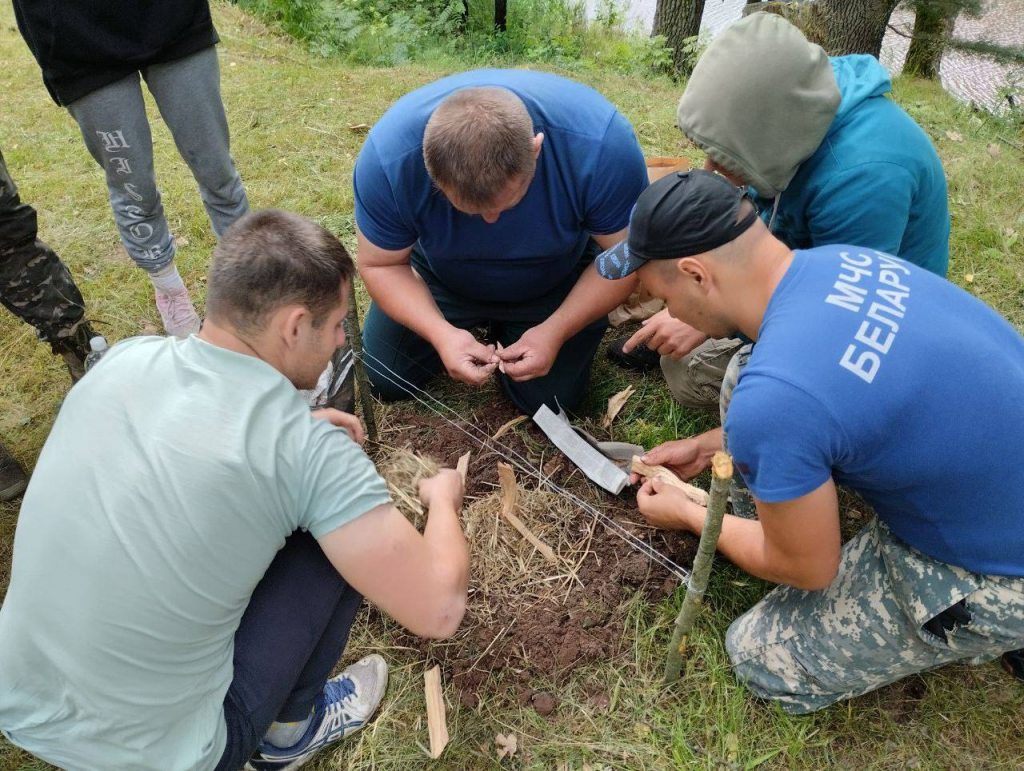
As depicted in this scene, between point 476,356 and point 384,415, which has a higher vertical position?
point 476,356

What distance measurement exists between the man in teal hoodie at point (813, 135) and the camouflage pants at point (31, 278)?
2.70 meters

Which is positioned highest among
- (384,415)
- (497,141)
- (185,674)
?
(497,141)

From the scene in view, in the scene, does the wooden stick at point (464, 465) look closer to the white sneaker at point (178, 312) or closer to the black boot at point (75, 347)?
the white sneaker at point (178, 312)

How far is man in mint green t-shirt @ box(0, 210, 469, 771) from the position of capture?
62.4 inches

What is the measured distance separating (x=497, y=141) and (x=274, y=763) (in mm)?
2093

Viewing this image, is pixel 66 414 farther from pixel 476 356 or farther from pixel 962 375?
pixel 962 375

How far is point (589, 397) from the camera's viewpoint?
3.69m

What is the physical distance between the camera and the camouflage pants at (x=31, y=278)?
2975 mm

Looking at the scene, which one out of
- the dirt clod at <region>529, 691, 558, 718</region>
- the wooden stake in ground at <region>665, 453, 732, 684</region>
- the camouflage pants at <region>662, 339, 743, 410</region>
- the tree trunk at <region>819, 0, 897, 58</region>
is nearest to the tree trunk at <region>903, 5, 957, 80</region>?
the tree trunk at <region>819, 0, 897, 58</region>

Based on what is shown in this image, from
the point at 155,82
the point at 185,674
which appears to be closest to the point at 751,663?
the point at 185,674

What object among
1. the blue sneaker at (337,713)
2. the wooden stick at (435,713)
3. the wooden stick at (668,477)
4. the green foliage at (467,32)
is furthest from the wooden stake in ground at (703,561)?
the green foliage at (467,32)

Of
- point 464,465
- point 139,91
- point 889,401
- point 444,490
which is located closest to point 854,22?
point 464,465

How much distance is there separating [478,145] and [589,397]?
1684 millimetres

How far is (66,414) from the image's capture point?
5.65 feet
